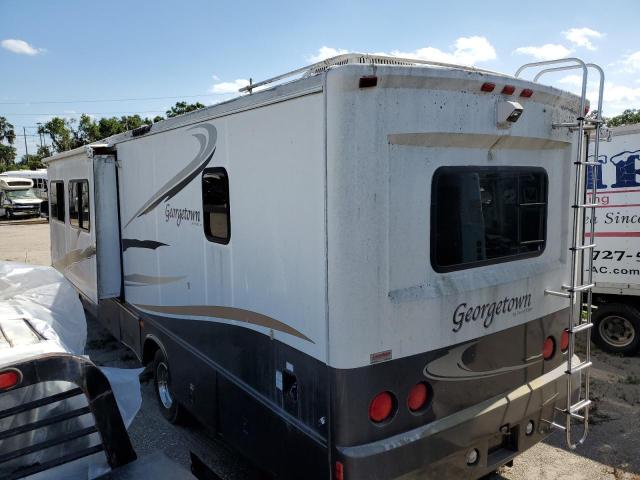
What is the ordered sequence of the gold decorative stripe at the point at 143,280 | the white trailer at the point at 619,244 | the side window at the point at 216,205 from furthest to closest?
the white trailer at the point at 619,244 < the gold decorative stripe at the point at 143,280 < the side window at the point at 216,205

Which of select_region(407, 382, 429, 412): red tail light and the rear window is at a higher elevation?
the rear window

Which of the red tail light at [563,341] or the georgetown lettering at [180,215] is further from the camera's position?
the georgetown lettering at [180,215]

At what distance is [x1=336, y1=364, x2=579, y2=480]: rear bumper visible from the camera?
250cm

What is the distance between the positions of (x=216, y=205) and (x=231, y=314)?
76 centimetres

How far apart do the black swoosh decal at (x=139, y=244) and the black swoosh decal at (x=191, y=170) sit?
1.02ft

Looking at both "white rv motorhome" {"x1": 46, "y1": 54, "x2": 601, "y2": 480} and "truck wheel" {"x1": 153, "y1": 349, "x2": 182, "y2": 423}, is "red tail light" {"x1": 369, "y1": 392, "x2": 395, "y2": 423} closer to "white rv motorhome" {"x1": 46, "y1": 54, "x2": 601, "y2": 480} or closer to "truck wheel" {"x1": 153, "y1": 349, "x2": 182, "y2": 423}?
"white rv motorhome" {"x1": 46, "y1": 54, "x2": 601, "y2": 480}

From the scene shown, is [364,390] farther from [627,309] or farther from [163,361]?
[627,309]

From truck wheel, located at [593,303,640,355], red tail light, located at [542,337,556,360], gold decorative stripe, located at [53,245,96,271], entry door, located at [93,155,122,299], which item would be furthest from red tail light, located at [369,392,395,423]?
truck wheel, located at [593,303,640,355]

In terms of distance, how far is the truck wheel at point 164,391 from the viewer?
450 cm

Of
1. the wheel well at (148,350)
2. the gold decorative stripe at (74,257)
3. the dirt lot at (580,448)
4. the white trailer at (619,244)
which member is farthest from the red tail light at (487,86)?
the gold decorative stripe at (74,257)

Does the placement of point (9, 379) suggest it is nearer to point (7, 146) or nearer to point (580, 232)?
point (580, 232)

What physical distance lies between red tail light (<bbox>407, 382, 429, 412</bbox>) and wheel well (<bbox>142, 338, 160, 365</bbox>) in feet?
9.79

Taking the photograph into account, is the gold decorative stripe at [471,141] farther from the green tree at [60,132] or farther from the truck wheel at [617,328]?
the green tree at [60,132]

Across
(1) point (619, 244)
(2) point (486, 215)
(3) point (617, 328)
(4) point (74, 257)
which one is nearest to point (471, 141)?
(2) point (486, 215)
